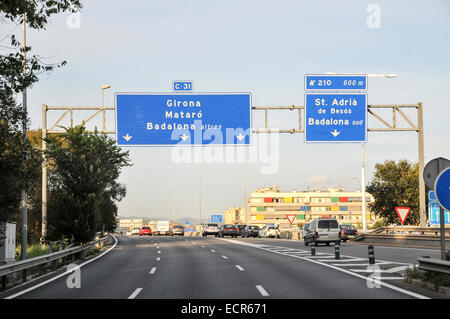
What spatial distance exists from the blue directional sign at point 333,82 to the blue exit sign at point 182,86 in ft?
20.4

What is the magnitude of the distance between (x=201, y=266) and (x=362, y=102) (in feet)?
48.8

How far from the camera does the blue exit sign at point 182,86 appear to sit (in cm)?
3259

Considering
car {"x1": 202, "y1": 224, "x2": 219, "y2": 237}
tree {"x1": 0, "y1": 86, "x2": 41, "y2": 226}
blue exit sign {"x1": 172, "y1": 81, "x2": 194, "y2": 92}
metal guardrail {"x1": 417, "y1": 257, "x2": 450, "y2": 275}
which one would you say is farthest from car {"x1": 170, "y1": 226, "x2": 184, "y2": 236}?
metal guardrail {"x1": 417, "y1": 257, "x2": 450, "y2": 275}

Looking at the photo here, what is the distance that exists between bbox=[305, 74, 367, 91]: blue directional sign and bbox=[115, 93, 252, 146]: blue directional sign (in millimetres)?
Result: 3398

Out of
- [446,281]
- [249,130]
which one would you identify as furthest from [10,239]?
[446,281]

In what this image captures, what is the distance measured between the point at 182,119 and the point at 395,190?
119ft

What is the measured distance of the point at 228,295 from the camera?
13.4 meters

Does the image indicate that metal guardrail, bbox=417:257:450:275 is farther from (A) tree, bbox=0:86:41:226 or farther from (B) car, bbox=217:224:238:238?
(B) car, bbox=217:224:238:238

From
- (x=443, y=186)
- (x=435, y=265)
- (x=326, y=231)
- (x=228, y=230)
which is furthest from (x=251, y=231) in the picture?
(x=443, y=186)

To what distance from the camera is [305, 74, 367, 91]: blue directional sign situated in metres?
32.5

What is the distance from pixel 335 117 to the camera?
32156 millimetres

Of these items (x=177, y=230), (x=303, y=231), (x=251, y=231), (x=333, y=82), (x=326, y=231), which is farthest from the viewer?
(x=177, y=230)

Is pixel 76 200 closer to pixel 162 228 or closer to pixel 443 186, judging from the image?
pixel 443 186

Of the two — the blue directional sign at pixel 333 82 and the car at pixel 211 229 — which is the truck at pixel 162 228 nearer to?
the car at pixel 211 229
